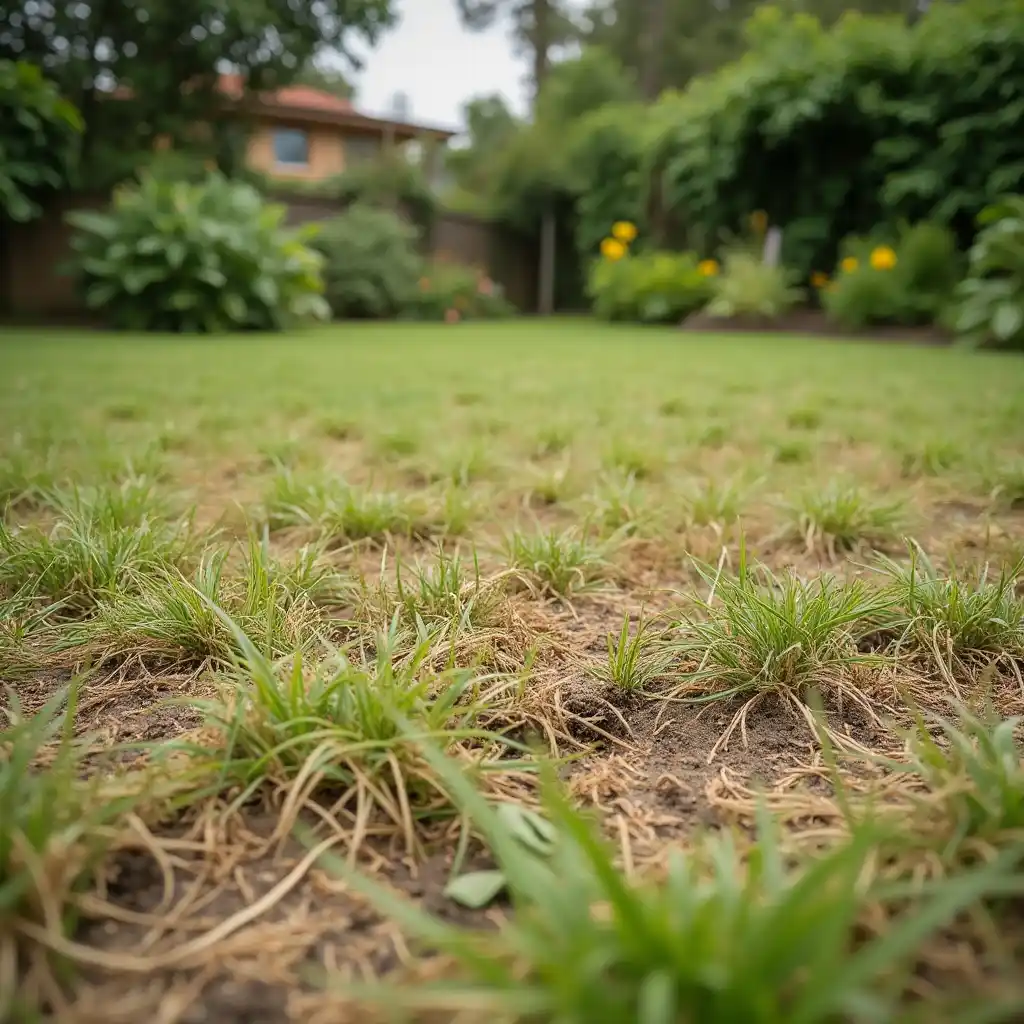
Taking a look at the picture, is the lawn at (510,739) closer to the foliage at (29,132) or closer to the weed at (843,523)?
the weed at (843,523)

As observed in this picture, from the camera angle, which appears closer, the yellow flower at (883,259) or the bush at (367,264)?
the yellow flower at (883,259)

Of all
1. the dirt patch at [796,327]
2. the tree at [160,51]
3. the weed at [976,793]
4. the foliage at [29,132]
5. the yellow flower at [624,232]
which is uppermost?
the tree at [160,51]

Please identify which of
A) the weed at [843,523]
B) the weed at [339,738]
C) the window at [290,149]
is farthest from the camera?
the window at [290,149]

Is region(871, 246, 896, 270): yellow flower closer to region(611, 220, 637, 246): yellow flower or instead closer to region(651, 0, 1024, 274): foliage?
region(651, 0, 1024, 274): foliage

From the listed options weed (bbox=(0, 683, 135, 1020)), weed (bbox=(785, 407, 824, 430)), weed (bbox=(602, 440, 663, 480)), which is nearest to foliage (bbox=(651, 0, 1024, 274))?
weed (bbox=(785, 407, 824, 430))

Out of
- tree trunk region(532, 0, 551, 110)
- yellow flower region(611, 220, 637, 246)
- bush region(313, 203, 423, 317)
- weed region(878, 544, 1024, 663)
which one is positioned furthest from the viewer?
tree trunk region(532, 0, 551, 110)

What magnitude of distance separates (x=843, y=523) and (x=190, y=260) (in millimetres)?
7590

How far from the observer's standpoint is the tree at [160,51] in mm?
9750

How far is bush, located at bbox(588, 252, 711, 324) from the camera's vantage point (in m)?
10.1

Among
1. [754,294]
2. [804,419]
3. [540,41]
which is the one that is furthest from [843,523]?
[540,41]

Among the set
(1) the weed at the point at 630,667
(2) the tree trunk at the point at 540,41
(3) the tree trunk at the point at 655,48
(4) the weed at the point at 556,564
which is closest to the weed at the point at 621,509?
(4) the weed at the point at 556,564

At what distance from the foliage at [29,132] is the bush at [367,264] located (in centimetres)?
345

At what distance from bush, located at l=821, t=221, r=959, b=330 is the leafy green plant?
8306mm

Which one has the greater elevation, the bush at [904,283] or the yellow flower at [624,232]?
the yellow flower at [624,232]
